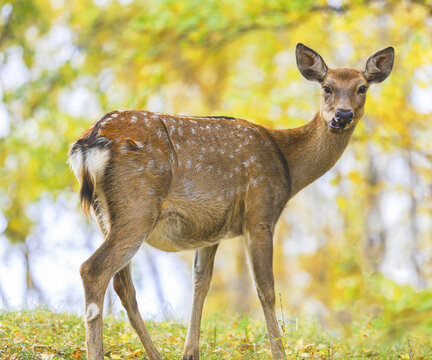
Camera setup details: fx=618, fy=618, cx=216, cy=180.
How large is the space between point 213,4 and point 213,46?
153 centimetres

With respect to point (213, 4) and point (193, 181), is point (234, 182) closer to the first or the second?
point (193, 181)

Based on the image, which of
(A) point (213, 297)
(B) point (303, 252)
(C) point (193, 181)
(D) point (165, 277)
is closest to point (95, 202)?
(C) point (193, 181)

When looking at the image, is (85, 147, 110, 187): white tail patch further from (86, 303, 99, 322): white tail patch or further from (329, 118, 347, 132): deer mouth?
(329, 118, 347, 132): deer mouth

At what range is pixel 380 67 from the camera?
6844 mm

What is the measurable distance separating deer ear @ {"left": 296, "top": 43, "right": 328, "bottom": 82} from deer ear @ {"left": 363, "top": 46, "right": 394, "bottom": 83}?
48 centimetres

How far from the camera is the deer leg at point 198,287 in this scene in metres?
5.88

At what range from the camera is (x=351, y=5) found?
1247 cm

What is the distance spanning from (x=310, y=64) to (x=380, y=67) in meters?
0.77

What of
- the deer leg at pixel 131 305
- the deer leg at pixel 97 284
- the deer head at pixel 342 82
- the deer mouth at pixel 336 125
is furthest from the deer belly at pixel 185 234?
the deer head at pixel 342 82

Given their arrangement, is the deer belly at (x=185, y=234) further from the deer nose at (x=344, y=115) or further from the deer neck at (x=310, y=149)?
the deer nose at (x=344, y=115)

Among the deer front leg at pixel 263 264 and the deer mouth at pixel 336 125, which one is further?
the deer mouth at pixel 336 125

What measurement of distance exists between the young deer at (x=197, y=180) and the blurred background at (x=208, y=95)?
A: 1515 mm

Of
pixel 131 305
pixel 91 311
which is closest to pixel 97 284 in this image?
pixel 91 311

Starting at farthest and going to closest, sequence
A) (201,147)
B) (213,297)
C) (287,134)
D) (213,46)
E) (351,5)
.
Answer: (213,297) → (213,46) → (351,5) → (287,134) → (201,147)
